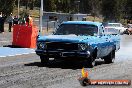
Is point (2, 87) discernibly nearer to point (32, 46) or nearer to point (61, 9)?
point (32, 46)

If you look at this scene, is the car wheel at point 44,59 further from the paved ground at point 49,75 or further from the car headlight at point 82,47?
the car headlight at point 82,47

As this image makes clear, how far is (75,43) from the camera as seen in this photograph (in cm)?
1462

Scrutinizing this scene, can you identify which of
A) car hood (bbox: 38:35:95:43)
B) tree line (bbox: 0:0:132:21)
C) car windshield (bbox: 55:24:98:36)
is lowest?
tree line (bbox: 0:0:132:21)

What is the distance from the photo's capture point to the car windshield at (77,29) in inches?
627

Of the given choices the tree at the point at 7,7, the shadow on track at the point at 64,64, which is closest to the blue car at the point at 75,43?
the shadow on track at the point at 64,64

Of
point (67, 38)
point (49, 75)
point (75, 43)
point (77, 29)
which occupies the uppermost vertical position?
point (77, 29)

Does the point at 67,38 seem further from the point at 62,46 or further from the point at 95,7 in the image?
the point at 95,7

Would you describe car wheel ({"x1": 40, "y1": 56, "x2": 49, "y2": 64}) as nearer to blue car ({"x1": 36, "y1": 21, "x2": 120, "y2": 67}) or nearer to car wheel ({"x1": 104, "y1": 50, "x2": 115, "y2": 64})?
blue car ({"x1": 36, "y1": 21, "x2": 120, "y2": 67})

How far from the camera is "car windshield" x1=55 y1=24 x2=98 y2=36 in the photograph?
15.9 metres

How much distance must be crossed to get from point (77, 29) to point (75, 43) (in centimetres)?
151

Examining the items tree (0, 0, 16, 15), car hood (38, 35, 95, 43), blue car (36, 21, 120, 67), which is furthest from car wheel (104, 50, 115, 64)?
tree (0, 0, 16, 15)

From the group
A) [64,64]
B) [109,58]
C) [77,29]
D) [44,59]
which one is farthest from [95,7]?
[44,59]

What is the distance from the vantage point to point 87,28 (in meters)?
16.2

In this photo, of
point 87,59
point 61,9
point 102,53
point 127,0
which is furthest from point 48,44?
point 127,0
